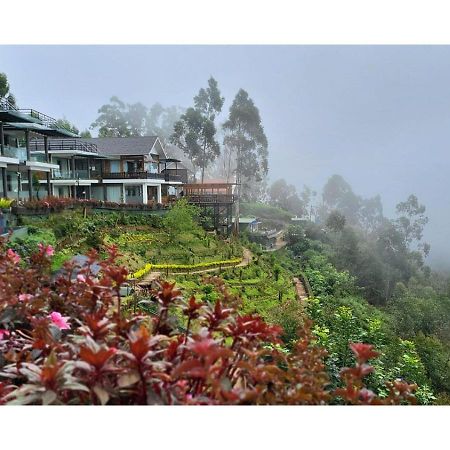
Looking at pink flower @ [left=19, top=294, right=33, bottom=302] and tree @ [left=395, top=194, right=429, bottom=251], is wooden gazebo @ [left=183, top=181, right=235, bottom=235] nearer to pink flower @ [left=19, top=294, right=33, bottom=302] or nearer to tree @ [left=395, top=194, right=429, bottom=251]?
tree @ [left=395, top=194, right=429, bottom=251]

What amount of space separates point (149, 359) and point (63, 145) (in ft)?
38.1

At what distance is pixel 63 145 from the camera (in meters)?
11.6

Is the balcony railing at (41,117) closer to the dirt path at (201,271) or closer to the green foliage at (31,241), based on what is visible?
the green foliage at (31,241)

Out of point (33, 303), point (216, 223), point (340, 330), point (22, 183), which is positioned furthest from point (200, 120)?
point (33, 303)

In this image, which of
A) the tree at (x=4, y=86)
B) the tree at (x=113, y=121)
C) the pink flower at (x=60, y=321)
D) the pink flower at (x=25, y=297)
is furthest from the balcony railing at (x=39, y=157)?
the pink flower at (x=60, y=321)

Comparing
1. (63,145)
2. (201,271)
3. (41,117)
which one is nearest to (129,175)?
(63,145)

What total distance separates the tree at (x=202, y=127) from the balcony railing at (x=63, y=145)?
2.76 meters

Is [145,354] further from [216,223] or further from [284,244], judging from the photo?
[284,244]

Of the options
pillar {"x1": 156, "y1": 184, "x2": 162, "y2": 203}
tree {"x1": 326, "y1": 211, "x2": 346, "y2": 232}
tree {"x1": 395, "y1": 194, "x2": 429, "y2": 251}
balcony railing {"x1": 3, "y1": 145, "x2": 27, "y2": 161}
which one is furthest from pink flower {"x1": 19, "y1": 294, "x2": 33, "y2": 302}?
tree {"x1": 395, "y1": 194, "x2": 429, "y2": 251}

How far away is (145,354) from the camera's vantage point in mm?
926

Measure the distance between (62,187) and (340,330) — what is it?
9.03 m

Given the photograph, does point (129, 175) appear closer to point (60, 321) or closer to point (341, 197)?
point (60, 321)

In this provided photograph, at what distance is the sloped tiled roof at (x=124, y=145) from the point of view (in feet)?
41.6

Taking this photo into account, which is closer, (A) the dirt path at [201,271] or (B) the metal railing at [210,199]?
(A) the dirt path at [201,271]
